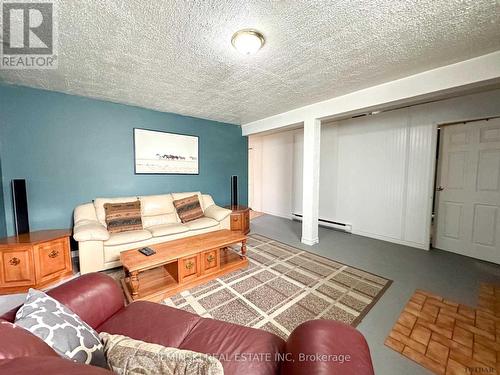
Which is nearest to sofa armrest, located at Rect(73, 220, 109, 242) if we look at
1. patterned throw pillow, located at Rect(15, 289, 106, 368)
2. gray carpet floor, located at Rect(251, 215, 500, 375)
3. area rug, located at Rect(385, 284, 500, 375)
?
patterned throw pillow, located at Rect(15, 289, 106, 368)

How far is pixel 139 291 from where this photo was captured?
1.97 meters

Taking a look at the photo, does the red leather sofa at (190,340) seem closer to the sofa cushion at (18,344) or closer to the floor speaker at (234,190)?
the sofa cushion at (18,344)

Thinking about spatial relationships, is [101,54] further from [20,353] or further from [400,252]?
[400,252]

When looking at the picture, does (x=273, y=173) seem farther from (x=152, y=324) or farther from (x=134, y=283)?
(x=152, y=324)

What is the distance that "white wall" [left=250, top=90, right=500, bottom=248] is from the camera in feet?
10.1

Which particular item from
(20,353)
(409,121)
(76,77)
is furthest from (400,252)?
(76,77)

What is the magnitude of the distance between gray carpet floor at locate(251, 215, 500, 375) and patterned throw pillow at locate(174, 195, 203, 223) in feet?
4.80

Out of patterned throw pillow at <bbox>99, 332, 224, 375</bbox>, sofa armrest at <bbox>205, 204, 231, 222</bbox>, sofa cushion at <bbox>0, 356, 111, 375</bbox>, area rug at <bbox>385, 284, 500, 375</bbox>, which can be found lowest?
area rug at <bbox>385, 284, 500, 375</bbox>

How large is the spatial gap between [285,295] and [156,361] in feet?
5.31

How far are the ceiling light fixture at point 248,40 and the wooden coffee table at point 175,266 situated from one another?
2.01m

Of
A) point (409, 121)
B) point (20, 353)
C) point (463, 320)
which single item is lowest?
point (463, 320)

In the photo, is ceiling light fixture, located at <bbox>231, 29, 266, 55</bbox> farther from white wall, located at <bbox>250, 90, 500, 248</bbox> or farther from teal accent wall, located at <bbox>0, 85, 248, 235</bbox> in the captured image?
white wall, located at <bbox>250, 90, 500, 248</bbox>

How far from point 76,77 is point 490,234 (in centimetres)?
573

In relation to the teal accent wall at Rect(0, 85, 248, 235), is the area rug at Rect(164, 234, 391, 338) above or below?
below
